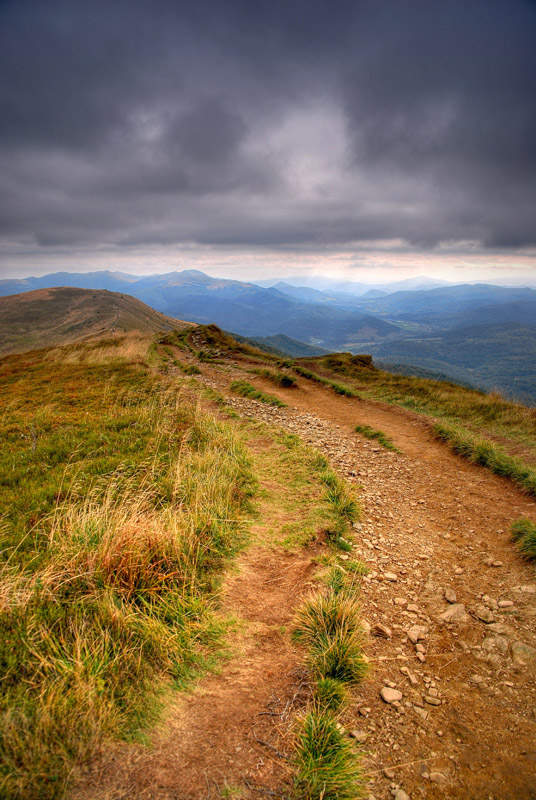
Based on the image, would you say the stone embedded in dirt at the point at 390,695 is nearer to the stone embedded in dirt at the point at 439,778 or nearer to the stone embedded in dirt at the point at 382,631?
the stone embedded in dirt at the point at 439,778

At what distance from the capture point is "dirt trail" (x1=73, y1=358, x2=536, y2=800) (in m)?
2.66

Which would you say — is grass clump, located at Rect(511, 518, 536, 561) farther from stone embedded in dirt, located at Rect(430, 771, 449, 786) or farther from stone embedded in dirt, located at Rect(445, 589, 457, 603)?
stone embedded in dirt, located at Rect(430, 771, 449, 786)

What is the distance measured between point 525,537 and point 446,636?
101 inches

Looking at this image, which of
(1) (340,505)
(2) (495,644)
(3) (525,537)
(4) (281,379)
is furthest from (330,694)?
(4) (281,379)

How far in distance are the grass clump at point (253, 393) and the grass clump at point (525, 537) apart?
29.3ft

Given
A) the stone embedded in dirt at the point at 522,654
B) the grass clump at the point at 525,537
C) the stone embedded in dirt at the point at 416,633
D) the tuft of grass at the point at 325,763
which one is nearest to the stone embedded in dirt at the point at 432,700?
the stone embedded in dirt at the point at 416,633

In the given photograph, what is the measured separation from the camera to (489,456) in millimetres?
8969

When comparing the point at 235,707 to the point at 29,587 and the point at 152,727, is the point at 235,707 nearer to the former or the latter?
the point at 152,727

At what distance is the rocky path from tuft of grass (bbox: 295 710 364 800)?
192 mm

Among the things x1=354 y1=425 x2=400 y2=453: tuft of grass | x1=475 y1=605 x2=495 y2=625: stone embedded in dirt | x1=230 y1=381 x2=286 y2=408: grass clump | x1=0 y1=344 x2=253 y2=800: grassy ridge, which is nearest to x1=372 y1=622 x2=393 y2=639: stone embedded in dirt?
x1=475 y1=605 x2=495 y2=625: stone embedded in dirt

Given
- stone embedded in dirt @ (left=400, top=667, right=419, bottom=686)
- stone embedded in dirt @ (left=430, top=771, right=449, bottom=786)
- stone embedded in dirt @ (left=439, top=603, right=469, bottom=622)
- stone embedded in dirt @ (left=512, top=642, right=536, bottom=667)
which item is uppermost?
stone embedded in dirt @ (left=430, top=771, right=449, bottom=786)

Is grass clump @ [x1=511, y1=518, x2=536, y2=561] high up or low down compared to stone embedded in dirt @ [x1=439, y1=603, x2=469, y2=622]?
up

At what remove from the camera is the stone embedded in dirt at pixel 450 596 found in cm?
480

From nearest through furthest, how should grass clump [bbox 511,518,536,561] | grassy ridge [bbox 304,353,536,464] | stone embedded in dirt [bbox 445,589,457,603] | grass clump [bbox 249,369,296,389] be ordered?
stone embedded in dirt [bbox 445,589,457,603], grass clump [bbox 511,518,536,561], grassy ridge [bbox 304,353,536,464], grass clump [bbox 249,369,296,389]
